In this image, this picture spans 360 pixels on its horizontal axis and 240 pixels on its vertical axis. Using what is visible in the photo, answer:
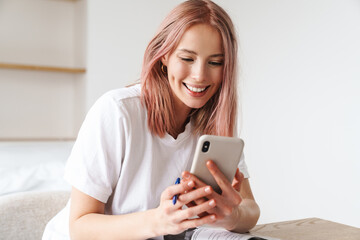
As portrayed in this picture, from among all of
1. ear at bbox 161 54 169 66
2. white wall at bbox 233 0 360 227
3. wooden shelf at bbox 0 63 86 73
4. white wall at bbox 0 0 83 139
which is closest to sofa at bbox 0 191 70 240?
ear at bbox 161 54 169 66

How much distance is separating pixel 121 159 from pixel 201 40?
1.10ft

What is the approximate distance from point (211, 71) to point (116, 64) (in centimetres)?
240

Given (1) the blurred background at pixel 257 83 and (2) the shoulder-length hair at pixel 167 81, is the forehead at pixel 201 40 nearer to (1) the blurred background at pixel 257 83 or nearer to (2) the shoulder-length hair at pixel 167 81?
(2) the shoulder-length hair at pixel 167 81

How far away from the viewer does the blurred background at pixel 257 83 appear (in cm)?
229

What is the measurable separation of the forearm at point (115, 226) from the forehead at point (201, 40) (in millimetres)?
391

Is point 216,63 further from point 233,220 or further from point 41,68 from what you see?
point 41,68

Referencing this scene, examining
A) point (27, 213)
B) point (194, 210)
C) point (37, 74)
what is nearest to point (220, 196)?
point (194, 210)

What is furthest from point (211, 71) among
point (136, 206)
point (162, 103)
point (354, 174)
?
point (354, 174)

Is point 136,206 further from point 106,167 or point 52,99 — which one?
point 52,99

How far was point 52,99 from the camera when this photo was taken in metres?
3.39

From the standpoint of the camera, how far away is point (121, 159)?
102 cm

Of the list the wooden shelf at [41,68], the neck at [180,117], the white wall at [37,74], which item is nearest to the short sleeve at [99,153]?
the neck at [180,117]

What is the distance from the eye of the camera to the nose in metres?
1.02

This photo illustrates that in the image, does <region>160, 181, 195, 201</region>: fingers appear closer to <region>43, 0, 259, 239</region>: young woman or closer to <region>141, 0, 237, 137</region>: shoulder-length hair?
<region>43, 0, 259, 239</region>: young woman
